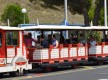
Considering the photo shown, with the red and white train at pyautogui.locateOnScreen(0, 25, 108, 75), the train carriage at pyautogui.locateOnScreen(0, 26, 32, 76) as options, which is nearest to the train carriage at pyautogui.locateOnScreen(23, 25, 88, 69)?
the red and white train at pyautogui.locateOnScreen(0, 25, 108, 75)

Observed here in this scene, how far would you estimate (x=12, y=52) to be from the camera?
2258 cm

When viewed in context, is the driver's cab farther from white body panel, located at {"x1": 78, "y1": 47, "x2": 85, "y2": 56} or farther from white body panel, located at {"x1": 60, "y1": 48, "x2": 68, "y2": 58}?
white body panel, located at {"x1": 78, "y1": 47, "x2": 85, "y2": 56}

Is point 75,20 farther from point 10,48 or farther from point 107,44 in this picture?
point 10,48

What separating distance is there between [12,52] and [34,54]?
210cm

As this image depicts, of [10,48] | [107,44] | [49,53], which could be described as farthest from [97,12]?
[10,48]

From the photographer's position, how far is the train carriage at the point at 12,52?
22016mm

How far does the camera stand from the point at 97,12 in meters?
45.1

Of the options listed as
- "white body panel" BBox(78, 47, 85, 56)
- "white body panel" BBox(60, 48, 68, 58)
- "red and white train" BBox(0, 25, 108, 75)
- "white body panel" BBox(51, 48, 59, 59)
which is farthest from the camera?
"white body panel" BBox(78, 47, 85, 56)

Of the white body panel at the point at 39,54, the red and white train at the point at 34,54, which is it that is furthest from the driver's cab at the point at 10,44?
the white body panel at the point at 39,54

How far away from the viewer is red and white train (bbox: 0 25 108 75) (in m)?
22.2

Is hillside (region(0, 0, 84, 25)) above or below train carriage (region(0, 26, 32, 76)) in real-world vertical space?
above

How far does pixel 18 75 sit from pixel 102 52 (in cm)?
910

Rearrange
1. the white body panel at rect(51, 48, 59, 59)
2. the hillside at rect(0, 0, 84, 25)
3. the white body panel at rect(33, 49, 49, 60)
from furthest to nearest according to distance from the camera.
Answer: the hillside at rect(0, 0, 84, 25) → the white body panel at rect(51, 48, 59, 59) → the white body panel at rect(33, 49, 49, 60)

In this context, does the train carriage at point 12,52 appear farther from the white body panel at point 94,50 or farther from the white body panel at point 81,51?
the white body panel at point 94,50
